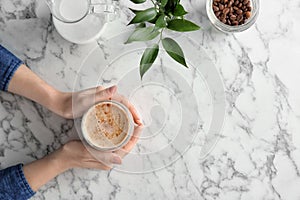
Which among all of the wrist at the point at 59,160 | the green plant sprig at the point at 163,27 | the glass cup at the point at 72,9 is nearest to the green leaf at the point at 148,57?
the green plant sprig at the point at 163,27

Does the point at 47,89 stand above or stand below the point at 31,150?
above

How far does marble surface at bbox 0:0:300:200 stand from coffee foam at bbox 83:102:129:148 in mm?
94

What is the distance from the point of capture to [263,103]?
1.09m

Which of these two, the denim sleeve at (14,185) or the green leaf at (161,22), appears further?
the denim sleeve at (14,185)

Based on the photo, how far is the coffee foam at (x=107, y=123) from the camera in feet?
3.24

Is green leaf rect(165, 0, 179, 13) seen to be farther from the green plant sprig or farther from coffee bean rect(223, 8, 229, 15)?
coffee bean rect(223, 8, 229, 15)

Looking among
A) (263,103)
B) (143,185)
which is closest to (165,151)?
(143,185)

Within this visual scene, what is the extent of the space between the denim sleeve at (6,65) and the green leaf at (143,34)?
244 mm

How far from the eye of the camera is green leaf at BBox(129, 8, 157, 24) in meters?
0.92

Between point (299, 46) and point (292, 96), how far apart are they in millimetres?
100

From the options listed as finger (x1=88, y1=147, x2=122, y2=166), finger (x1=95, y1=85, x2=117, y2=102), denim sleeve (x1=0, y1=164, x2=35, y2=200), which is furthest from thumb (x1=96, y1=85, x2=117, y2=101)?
denim sleeve (x1=0, y1=164, x2=35, y2=200)

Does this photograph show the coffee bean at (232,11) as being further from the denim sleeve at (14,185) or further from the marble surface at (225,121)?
the denim sleeve at (14,185)

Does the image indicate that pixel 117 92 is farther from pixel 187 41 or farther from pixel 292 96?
pixel 292 96

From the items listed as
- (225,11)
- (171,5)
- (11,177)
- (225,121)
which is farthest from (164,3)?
(11,177)
